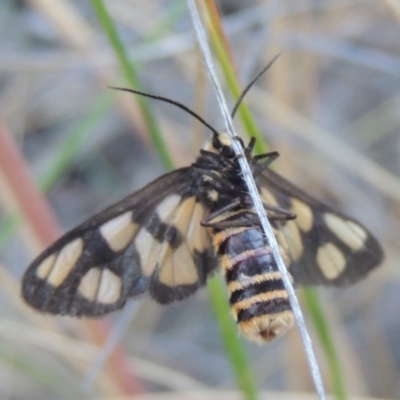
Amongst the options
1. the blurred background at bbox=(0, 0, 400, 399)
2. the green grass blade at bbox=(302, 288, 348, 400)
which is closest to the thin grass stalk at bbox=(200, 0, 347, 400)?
the green grass blade at bbox=(302, 288, 348, 400)

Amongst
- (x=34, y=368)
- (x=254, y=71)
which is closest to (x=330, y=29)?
(x=254, y=71)

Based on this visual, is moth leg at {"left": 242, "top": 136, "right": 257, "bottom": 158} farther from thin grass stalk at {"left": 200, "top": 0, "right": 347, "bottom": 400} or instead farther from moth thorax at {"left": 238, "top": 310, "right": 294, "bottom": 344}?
moth thorax at {"left": 238, "top": 310, "right": 294, "bottom": 344}

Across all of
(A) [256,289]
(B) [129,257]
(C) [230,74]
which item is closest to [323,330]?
(A) [256,289]

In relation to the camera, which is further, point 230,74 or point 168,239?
point 168,239

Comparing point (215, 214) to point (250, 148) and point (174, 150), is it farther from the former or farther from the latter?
point (174, 150)

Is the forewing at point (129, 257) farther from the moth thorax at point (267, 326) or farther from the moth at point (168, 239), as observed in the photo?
the moth thorax at point (267, 326)

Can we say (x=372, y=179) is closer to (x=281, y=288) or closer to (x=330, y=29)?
(x=330, y=29)
